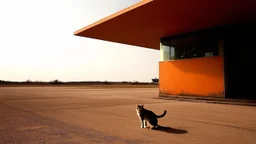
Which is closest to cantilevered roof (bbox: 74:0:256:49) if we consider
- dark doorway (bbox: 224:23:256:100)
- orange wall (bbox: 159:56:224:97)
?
dark doorway (bbox: 224:23:256:100)

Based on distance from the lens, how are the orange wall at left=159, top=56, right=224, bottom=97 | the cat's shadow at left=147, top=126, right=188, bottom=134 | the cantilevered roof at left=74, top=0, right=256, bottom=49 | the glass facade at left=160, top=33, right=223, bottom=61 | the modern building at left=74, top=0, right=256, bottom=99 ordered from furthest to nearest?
the glass facade at left=160, top=33, right=223, bottom=61 → the orange wall at left=159, top=56, right=224, bottom=97 → the modern building at left=74, top=0, right=256, bottom=99 → the cantilevered roof at left=74, top=0, right=256, bottom=49 → the cat's shadow at left=147, top=126, right=188, bottom=134

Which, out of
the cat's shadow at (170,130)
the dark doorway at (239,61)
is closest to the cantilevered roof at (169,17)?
the dark doorway at (239,61)

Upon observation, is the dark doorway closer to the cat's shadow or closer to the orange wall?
the orange wall

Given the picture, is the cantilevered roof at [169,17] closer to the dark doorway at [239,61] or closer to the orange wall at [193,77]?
the dark doorway at [239,61]

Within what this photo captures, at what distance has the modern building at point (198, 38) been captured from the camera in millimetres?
11641

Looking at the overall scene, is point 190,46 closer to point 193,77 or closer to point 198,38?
point 198,38

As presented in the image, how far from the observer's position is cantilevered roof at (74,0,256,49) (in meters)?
10.9

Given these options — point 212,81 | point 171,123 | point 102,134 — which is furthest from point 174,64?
point 102,134

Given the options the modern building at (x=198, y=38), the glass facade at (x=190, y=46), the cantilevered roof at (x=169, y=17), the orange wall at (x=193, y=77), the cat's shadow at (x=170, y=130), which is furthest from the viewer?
the glass facade at (x=190, y=46)

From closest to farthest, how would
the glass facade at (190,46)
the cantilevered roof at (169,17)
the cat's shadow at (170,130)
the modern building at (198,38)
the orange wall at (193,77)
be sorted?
the cat's shadow at (170,130) → the cantilevered roof at (169,17) → the modern building at (198,38) → the orange wall at (193,77) → the glass facade at (190,46)

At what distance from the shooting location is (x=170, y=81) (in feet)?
55.1

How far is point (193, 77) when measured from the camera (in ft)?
49.7

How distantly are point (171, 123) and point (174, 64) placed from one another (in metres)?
10.1

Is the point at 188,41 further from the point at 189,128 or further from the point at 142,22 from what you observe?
the point at 189,128
